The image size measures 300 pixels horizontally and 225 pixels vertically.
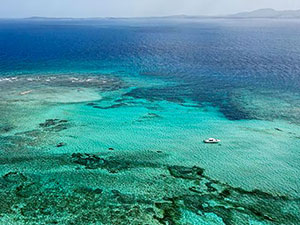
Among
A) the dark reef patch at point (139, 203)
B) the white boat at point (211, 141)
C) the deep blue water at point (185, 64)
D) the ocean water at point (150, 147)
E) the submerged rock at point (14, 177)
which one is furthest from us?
the deep blue water at point (185, 64)

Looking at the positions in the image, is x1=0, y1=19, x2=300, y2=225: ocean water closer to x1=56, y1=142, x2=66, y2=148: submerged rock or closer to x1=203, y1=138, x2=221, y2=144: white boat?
x1=203, y1=138, x2=221, y2=144: white boat

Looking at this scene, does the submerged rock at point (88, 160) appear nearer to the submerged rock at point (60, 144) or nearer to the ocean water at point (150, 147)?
the ocean water at point (150, 147)

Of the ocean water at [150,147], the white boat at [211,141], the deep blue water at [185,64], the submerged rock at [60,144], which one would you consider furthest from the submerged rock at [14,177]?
the deep blue water at [185,64]

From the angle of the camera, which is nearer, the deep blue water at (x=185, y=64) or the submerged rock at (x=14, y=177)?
the submerged rock at (x=14, y=177)

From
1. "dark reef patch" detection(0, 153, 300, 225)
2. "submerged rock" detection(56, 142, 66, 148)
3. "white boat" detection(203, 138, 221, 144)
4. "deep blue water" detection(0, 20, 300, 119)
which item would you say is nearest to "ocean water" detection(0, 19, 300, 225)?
"dark reef patch" detection(0, 153, 300, 225)

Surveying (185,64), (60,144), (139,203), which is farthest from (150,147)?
(185,64)

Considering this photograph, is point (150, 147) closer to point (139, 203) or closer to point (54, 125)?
point (139, 203)

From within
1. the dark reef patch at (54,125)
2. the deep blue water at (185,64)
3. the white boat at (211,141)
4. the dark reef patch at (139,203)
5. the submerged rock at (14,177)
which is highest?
the deep blue water at (185,64)

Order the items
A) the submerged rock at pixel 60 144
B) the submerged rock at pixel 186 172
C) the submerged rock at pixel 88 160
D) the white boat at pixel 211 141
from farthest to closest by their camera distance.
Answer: the white boat at pixel 211 141
the submerged rock at pixel 60 144
the submerged rock at pixel 88 160
the submerged rock at pixel 186 172

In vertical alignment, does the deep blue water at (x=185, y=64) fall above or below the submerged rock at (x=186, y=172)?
above
